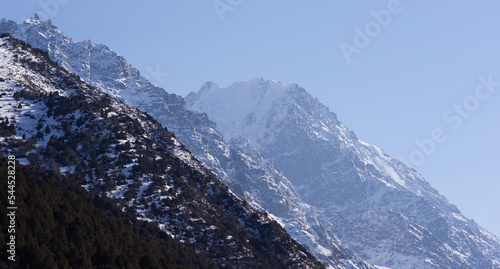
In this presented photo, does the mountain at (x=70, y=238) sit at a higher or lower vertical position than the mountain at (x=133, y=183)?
lower

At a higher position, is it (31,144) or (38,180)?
(31,144)

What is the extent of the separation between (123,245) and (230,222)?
218 feet

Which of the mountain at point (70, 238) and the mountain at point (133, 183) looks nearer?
the mountain at point (70, 238)

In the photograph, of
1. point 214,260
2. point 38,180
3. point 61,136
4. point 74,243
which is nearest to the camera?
point 74,243

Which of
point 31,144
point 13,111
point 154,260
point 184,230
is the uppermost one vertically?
point 13,111

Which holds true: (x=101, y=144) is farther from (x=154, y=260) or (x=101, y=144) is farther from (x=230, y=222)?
(x=154, y=260)

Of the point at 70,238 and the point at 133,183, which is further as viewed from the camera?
the point at 133,183

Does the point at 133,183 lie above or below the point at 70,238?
above

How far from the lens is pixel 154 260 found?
12569 centimetres

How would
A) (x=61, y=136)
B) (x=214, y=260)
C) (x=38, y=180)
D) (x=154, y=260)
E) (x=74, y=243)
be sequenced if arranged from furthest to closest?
1. (x=61, y=136)
2. (x=214, y=260)
3. (x=38, y=180)
4. (x=154, y=260)
5. (x=74, y=243)

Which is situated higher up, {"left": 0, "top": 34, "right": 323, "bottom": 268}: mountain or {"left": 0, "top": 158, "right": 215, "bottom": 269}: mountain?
{"left": 0, "top": 34, "right": 323, "bottom": 268}: mountain

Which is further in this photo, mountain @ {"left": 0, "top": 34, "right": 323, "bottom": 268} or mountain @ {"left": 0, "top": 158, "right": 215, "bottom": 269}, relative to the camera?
mountain @ {"left": 0, "top": 34, "right": 323, "bottom": 268}

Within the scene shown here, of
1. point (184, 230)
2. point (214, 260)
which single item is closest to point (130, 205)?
point (184, 230)

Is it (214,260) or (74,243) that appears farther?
(214,260)
